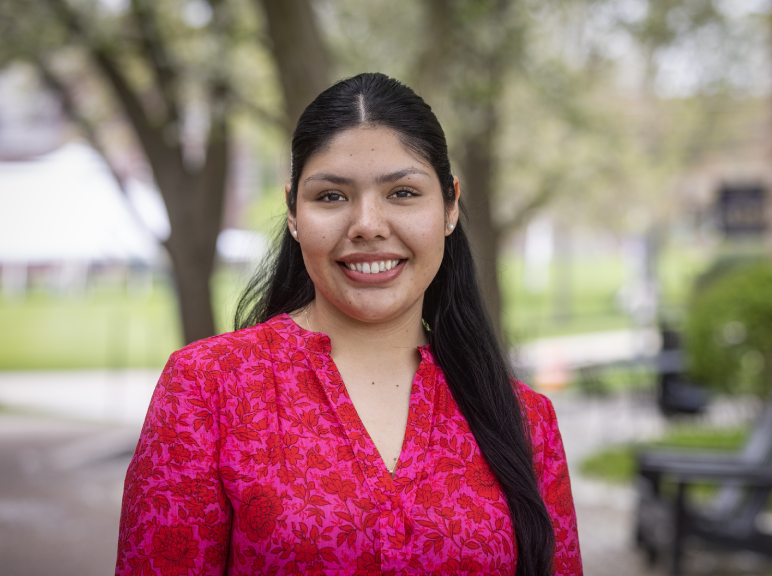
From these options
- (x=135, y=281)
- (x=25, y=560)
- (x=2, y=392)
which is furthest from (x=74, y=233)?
(x=135, y=281)

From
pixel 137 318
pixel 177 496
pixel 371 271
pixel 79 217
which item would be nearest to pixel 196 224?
pixel 79 217

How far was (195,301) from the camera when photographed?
9.36 meters

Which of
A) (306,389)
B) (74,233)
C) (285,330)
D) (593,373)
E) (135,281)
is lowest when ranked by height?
(306,389)

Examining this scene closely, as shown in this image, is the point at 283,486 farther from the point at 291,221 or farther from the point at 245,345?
the point at 291,221

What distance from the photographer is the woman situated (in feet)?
5.69

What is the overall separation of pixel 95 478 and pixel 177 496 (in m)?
7.22

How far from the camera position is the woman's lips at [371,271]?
1.93m

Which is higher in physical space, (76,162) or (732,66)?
(732,66)

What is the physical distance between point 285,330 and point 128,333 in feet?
78.1

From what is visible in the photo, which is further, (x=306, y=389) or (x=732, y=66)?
→ (x=732, y=66)

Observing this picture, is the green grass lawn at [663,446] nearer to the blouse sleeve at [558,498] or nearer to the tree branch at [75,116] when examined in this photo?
the tree branch at [75,116]

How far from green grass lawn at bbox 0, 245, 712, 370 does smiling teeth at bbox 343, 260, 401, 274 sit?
9.45m

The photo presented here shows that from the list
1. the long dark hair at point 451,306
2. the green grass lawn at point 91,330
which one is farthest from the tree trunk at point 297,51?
the green grass lawn at point 91,330

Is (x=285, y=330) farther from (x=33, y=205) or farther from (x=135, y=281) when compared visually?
(x=135, y=281)
